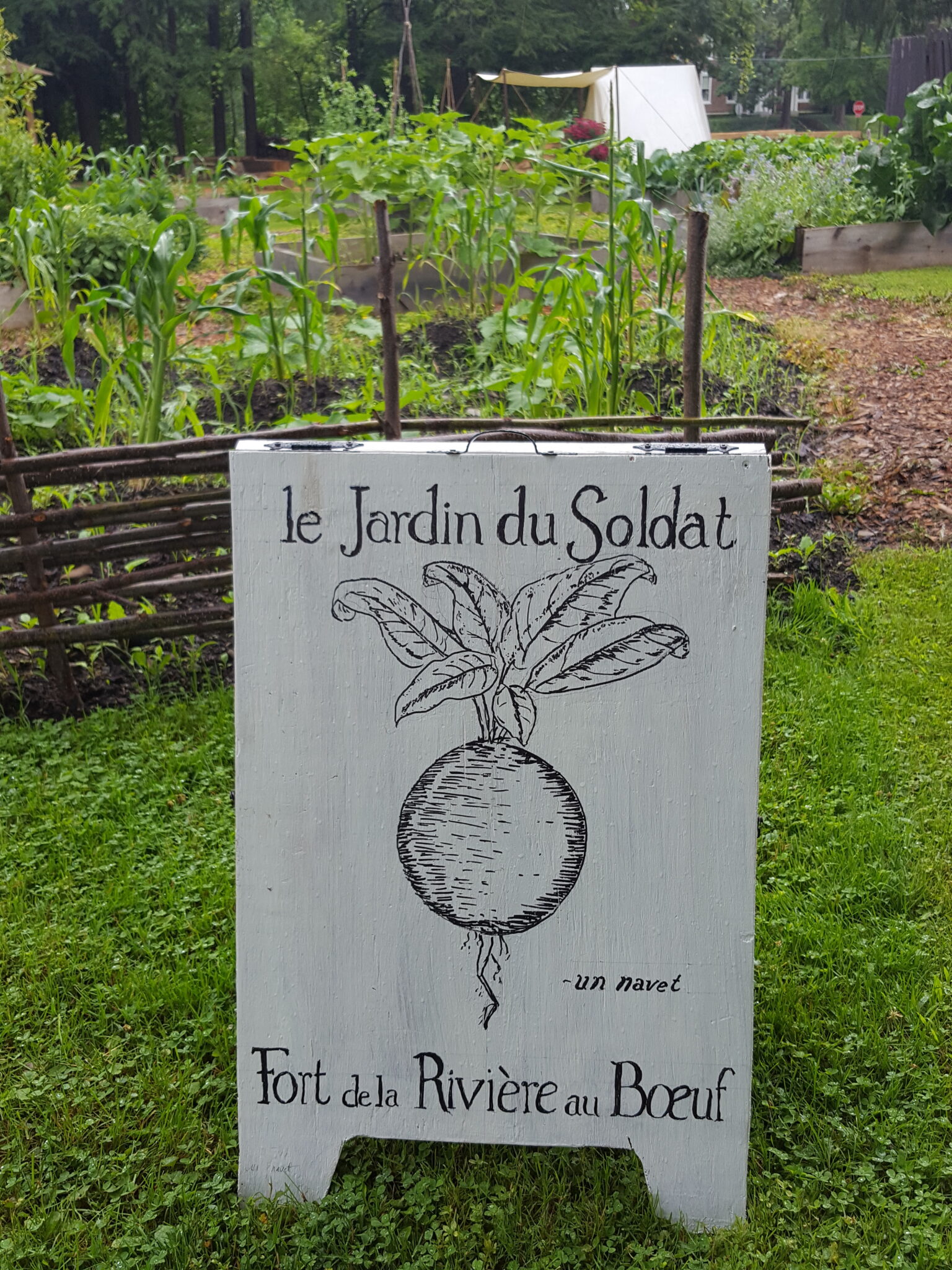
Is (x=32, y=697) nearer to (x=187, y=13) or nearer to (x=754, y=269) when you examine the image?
(x=754, y=269)

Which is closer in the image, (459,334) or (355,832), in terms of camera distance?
(355,832)

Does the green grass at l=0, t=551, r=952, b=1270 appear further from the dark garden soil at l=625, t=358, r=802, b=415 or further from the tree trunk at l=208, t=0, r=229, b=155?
the tree trunk at l=208, t=0, r=229, b=155

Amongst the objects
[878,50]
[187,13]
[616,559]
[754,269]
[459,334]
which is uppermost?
[878,50]

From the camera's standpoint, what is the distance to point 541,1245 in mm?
1632

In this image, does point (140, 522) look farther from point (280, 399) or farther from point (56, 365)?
point (56, 365)

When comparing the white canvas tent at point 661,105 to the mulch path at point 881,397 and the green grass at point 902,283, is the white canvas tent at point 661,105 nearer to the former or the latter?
the green grass at point 902,283

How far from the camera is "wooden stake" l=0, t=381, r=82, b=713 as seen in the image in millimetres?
3008

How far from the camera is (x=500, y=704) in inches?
59.5

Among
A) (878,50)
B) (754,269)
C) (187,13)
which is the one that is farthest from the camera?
(878,50)

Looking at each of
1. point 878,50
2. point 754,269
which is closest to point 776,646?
point 754,269

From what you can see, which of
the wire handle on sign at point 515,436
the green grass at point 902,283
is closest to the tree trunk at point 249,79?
the green grass at point 902,283

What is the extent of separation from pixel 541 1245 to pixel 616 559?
1.04 meters

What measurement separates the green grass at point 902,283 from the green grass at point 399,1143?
592 centimetres

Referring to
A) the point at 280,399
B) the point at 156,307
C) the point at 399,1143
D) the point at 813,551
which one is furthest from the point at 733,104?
the point at 399,1143
